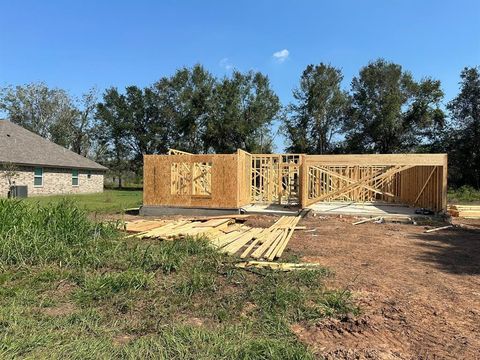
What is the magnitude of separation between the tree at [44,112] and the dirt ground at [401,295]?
42.2m

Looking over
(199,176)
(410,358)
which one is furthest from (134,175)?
(410,358)

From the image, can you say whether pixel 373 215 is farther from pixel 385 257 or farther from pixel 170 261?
pixel 170 261

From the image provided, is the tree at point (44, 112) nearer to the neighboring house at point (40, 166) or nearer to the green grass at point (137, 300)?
the neighboring house at point (40, 166)

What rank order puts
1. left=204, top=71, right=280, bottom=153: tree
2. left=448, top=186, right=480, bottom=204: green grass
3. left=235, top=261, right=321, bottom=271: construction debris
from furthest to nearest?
left=204, top=71, right=280, bottom=153: tree, left=448, top=186, right=480, bottom=204: green grass, left=235, top=261, right=321, bottom=271: construction debris

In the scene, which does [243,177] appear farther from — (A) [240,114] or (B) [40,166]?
(A) [240,114]

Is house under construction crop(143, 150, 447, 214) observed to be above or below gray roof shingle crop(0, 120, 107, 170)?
below

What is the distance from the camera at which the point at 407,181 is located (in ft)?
59.8

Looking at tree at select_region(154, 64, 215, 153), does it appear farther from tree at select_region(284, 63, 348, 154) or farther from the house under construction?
the house under construction

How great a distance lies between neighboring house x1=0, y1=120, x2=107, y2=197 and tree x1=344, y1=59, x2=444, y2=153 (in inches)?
913

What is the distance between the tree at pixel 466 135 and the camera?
1199 inches

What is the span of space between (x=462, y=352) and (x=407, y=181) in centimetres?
1610

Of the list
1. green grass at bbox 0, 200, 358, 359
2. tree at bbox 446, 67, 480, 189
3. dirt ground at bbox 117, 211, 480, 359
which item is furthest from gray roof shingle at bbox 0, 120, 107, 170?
tree at bbox 446, 67, 480, 189

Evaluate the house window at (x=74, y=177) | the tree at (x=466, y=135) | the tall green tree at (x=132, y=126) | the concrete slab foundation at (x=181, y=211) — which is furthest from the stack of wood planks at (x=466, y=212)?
the tall green tree at (x=132, y=126)

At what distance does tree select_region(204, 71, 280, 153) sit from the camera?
37.7 metres
